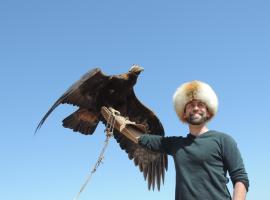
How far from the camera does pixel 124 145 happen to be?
702cm

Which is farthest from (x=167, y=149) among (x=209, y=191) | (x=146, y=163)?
(x=146, y=163)

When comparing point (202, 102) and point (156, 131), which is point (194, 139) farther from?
point (156, 131)

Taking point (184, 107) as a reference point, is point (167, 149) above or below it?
below

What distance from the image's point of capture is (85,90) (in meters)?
6.26

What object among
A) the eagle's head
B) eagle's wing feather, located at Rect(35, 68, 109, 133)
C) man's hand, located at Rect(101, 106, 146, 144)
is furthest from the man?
the eagle's head

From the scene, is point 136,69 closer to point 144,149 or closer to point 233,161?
point 144,149

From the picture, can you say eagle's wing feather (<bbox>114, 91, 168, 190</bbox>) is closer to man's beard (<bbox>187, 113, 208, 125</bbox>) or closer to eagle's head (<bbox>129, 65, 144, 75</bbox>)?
eagle's head (<bbox>129, 65, 144, 75</bbox>)

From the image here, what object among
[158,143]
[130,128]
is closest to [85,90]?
[130,128]

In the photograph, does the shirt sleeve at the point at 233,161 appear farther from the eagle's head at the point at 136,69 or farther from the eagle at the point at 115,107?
the eagle's head at the point at 136,69

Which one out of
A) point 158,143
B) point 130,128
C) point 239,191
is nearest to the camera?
point 239,191

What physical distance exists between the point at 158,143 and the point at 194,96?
0.46 m

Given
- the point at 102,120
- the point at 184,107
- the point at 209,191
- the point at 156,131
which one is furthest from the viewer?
the point at 156,131

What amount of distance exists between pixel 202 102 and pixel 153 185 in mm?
4284

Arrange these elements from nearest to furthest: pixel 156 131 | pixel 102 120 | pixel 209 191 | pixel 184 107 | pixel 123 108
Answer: pixel 209 191, pixel 184 107, pixel 102 120, pixel 123 108, pixel 156 131
